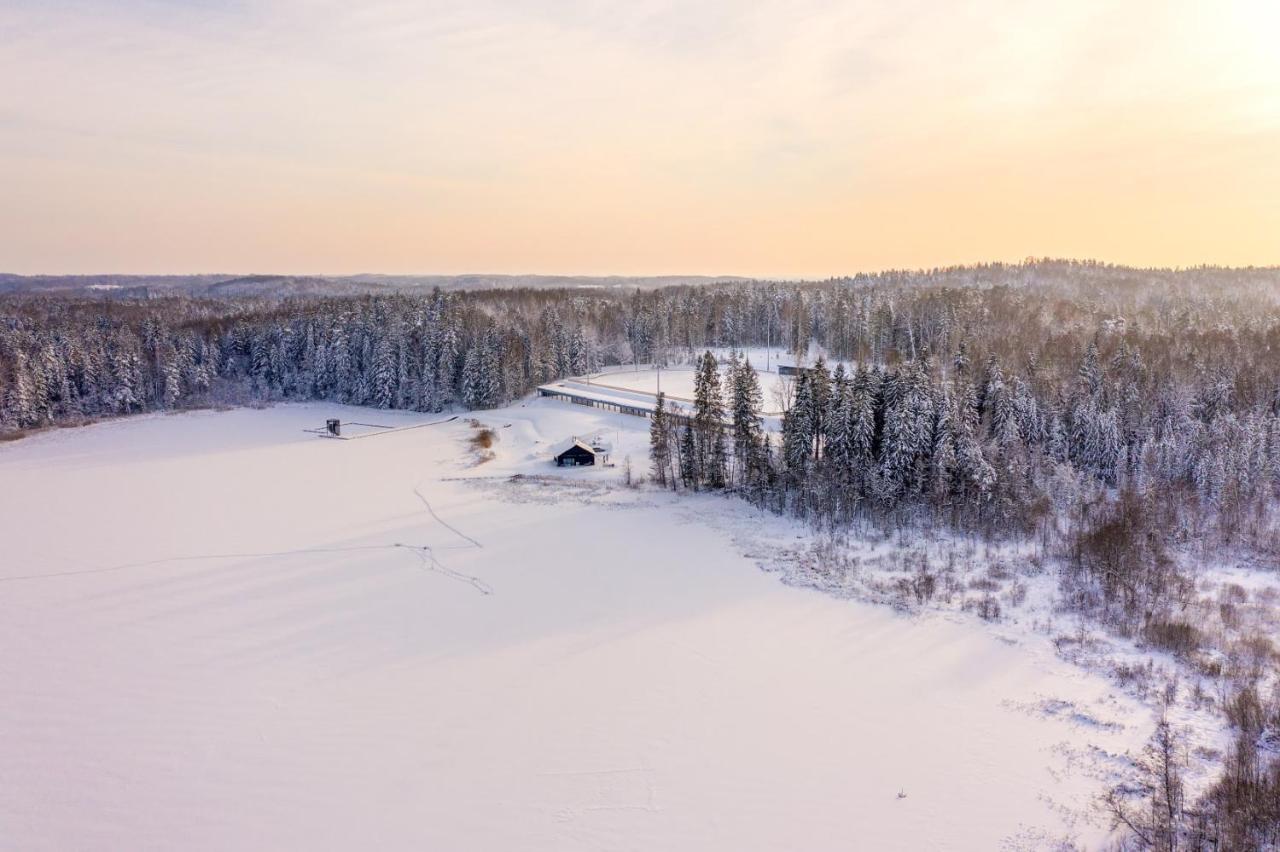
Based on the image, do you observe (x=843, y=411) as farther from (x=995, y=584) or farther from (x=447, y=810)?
(x=447, y=810)

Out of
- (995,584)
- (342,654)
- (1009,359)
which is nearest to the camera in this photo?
(342,654)

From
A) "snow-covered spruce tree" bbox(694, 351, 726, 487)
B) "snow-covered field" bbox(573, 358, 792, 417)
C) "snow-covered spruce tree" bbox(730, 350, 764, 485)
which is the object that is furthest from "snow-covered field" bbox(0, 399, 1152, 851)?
"snow-covered field" bbox(573, 358, 792, 417)

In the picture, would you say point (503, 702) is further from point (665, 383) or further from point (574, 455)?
point (665, 383)

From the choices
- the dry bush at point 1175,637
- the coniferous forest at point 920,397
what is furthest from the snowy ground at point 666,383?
the dry bush at point 1175,637

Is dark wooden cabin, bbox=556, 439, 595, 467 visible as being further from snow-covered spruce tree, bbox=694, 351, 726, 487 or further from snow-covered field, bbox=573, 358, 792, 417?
snow-covered field, bbox=573, 358, 792, 417

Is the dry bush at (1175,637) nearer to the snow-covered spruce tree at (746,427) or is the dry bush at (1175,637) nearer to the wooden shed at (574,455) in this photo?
the snow-covered spruce tree at (746,427)

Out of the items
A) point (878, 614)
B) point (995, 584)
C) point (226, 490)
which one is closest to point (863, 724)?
point (878, 614)
